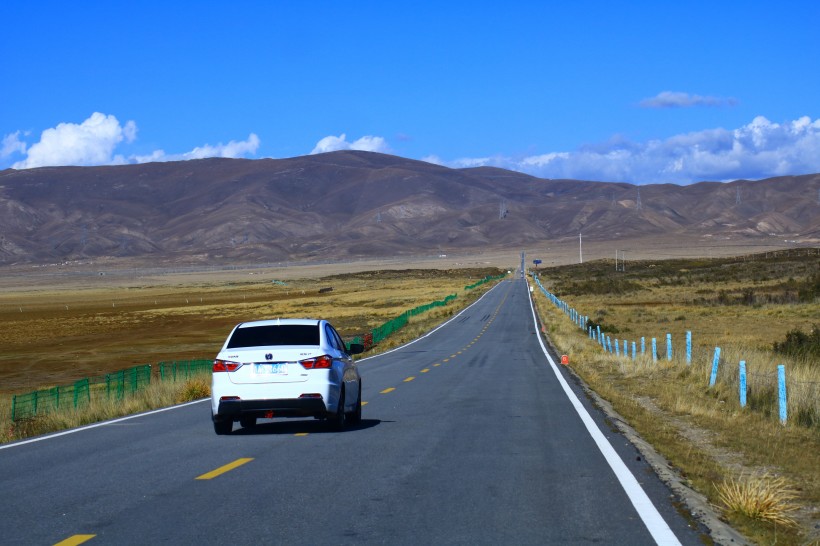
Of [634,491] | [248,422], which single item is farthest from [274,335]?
[634,491]

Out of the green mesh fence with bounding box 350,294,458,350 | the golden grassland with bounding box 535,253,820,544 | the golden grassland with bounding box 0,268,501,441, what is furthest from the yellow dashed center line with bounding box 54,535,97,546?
the green mesh fence with bounding box 350,294,458,350

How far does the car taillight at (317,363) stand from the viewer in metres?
14.6

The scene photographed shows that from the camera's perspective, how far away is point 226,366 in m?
14.7

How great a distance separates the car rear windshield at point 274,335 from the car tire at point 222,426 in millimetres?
1103

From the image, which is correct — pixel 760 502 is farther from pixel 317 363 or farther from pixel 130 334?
pixel 130 334

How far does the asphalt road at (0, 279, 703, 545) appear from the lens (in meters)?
8.24

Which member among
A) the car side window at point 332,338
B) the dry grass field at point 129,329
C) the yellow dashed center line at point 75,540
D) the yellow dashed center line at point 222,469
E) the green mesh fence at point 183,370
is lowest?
the dry grass field at point 129,329

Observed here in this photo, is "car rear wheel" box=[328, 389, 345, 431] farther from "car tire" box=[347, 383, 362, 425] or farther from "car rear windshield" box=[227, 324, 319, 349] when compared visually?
"car rear windshield" box=[227, 324, 319, 349]

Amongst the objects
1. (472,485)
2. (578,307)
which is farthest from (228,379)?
(578,307)

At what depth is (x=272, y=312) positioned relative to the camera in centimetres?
8181

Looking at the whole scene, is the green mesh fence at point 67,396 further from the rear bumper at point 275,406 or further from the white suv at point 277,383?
the rear bumper at point 275,406

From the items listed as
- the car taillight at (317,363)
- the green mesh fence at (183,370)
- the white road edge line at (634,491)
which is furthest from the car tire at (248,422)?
the green mesh fence at (183,370)

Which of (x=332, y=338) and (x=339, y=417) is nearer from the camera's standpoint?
(x=339, y=417)

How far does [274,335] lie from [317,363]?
1134 mm
